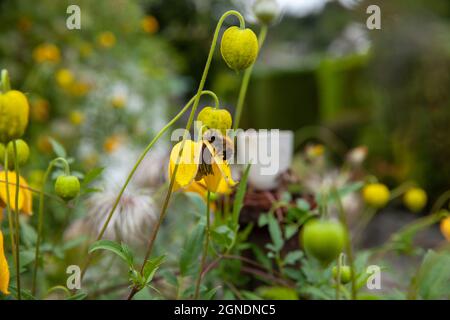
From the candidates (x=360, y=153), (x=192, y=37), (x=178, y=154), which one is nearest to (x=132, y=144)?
(x=360, y=153)

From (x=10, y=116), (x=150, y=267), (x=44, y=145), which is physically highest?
(x=44, y=145)

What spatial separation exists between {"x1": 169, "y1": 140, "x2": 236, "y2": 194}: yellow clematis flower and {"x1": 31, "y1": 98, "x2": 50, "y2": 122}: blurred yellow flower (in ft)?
6.18

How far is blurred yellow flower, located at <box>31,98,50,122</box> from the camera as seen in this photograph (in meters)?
2.19

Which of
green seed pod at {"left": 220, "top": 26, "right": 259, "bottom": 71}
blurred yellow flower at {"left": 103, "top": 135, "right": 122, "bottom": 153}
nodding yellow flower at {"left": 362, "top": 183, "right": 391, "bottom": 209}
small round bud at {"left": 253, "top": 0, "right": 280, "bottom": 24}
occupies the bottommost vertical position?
nodding yellow flower at {"left": 362, "top": 183, "right": 391, "bottom": 209}

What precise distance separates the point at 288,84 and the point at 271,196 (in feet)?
21.5

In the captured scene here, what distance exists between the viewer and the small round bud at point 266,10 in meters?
0.60

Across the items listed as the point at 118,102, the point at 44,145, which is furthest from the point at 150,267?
the point at 118,102

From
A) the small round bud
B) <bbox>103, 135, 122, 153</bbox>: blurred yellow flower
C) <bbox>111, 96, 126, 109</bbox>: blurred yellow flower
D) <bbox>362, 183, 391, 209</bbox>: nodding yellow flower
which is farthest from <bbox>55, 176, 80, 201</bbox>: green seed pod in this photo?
<bbox>111, 96, 126, 109</bbox>: blurred yellow flower

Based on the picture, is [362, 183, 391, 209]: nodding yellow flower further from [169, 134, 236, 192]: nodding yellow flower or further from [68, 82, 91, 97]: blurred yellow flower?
[68, 82, 91, 97]: blurred yellow flower

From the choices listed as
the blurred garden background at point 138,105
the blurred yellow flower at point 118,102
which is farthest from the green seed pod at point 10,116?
the blurred yellow flower at point 118,102

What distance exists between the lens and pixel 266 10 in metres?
0.60

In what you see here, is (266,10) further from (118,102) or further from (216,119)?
(118,102)

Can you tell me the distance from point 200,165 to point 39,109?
1893mm
